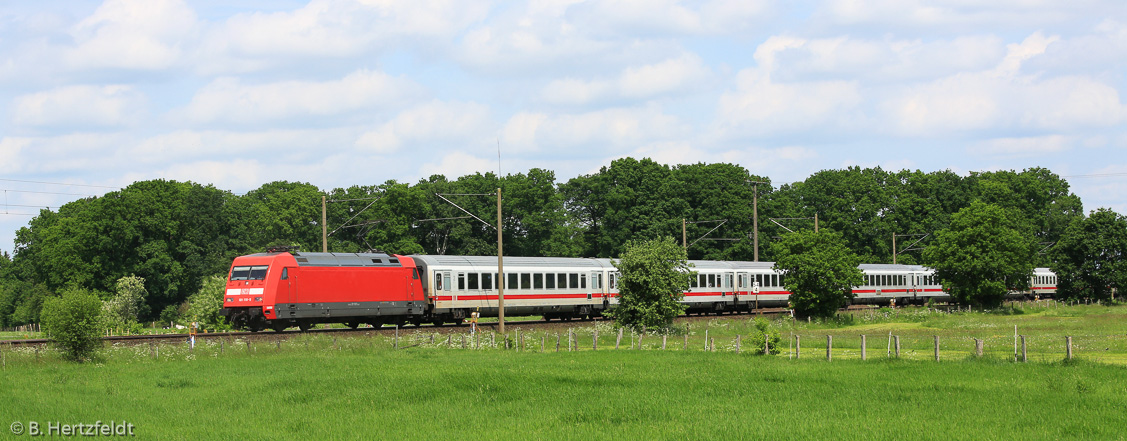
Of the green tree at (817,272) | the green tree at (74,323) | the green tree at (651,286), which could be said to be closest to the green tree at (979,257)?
the green tree at (817,272)

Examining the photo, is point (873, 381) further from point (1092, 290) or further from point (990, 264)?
Answer: point (1092, 290)

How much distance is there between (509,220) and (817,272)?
50847 mm

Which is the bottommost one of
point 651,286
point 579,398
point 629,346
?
point 629,346

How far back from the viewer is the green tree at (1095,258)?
281 ft

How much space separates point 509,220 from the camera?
4117 inches

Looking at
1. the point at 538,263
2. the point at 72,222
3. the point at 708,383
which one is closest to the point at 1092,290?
the point at 538,263

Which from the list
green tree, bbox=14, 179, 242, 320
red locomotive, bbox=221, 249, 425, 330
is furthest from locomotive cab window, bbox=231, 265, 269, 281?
green tree, bbox=14, 179, 242, 320

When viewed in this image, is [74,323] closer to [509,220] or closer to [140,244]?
[140,244]

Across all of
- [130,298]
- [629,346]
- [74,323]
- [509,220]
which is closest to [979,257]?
[629,346]

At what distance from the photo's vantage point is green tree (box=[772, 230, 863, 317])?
58.2 m

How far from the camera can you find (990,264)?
70500mm

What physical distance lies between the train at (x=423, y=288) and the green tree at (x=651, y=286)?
45.7 inches

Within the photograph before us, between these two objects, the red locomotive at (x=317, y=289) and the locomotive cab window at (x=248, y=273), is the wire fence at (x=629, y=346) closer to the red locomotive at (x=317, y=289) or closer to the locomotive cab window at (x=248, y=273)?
the red locomotive at (x=317, y=289)

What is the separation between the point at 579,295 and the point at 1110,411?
1375 inches
